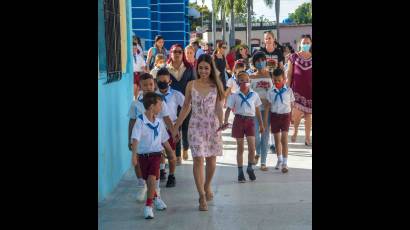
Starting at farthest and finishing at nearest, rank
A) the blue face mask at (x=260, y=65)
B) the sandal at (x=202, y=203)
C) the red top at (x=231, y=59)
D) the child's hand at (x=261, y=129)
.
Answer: the red top at (x=231, y=59) → the blue face mask at (x=260, y=65) → the child's hand at (x=261, y=129) → the sandal at (x=202, y=203)

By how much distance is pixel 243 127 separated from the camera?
980 centimetres

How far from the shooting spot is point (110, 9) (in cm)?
932

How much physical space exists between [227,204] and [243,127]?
1.52 m

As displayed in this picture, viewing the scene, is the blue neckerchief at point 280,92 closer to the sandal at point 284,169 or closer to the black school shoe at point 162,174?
the sandal at point 284,169

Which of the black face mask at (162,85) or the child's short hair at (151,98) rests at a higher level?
the black face mask at (162,85)

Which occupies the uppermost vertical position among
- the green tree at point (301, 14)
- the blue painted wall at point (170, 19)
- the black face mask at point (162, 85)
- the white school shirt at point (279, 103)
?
the green tree at point (301, 14)

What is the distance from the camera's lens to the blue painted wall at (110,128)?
28.4 ft

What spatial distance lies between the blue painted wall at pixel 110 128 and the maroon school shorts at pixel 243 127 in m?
1.45

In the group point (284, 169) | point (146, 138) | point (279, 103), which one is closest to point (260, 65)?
point (279, 103)

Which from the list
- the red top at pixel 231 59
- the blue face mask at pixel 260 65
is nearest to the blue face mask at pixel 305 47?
the blue face mask at pixel 260 65

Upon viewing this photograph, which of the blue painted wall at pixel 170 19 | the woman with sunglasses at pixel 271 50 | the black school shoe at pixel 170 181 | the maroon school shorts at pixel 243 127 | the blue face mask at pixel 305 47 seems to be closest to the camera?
the black school shoe at pixel 170 181
